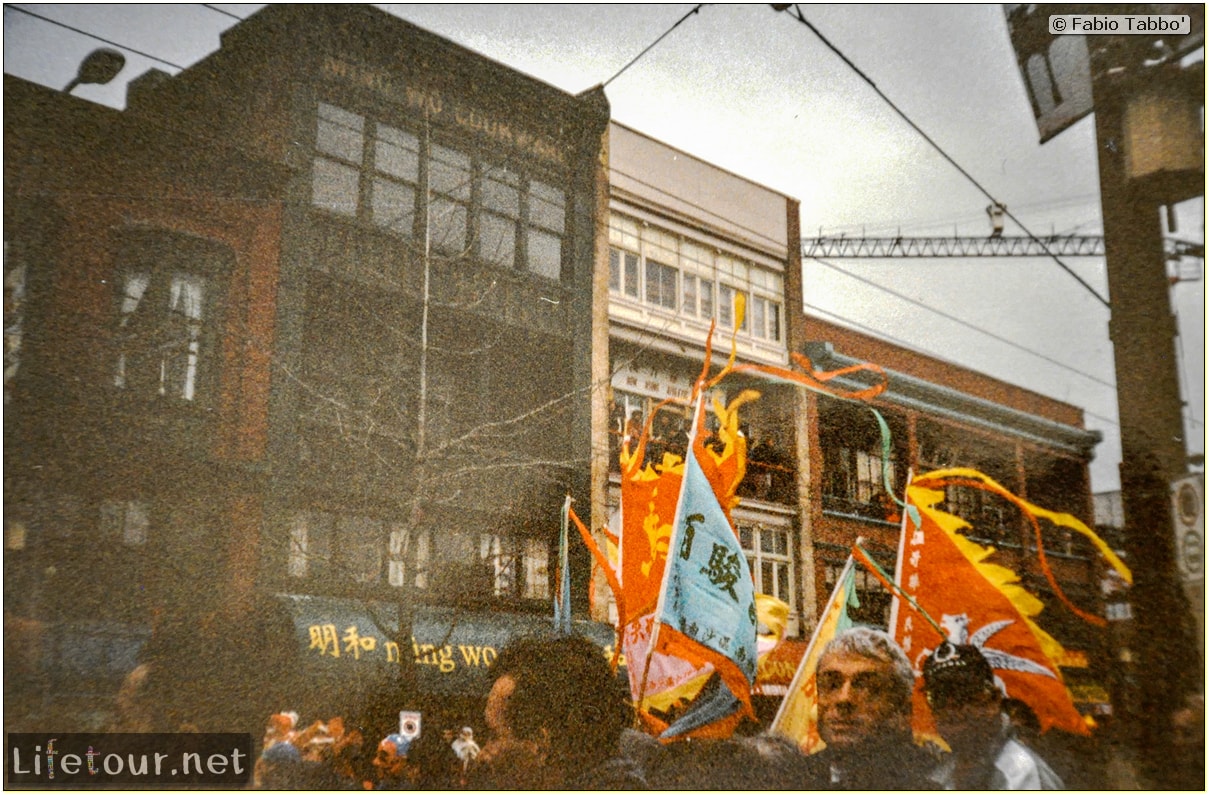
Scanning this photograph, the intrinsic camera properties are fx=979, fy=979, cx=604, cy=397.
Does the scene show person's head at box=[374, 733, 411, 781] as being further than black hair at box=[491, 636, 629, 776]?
No

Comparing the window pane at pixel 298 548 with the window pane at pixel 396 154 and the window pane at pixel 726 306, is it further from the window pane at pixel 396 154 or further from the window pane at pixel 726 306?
the window pane at pixel 726 306

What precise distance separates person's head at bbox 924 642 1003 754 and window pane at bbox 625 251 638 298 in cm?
240

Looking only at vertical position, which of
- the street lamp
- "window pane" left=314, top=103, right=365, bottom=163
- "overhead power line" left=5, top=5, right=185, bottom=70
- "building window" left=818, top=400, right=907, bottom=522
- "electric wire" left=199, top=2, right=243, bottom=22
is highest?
"electric wire" left=199, top=2, right=243, bottom=22

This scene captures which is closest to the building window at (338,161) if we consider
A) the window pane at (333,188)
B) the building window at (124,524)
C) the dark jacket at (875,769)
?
the window pane at (333,188)

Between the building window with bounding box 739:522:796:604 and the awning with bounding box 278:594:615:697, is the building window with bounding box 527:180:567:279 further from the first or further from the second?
the awning with bounding box 278:594:615:697

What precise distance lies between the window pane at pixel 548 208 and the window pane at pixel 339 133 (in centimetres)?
93

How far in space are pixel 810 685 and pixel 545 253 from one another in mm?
2599

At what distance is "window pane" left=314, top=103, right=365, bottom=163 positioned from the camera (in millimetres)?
5035

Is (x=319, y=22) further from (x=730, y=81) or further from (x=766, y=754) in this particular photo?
(x=766, y=754)

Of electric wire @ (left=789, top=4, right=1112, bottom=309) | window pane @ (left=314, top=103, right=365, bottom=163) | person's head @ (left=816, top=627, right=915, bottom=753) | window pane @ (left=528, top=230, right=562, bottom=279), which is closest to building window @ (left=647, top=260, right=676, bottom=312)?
window pane @ (left=528, top=230, right=562, bottom=279)

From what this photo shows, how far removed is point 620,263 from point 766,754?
2594 mm

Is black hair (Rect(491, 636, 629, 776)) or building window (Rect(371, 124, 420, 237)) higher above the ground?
building window (Rect(371, 124, 420, 237))

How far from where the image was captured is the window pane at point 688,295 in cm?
522

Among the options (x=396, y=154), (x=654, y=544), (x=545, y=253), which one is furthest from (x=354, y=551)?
(x=396, y=154)
